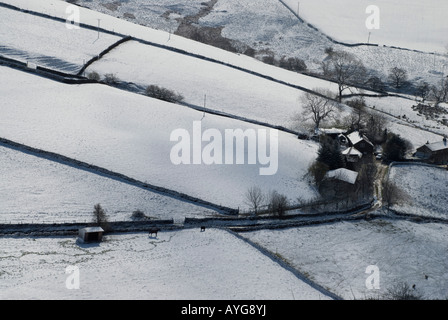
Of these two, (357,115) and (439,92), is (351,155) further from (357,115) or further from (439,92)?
(439,92)

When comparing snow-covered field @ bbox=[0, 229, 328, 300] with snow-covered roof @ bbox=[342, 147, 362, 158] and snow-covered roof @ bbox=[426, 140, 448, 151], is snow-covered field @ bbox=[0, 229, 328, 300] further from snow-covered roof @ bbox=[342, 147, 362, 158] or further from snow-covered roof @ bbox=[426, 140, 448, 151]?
snow-covered roof @ bbox=[426, 140, 448, 151]

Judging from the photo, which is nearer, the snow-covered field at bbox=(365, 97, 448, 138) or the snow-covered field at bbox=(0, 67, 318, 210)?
the snow-covered field at bbox=(0, 67, 318, 210)

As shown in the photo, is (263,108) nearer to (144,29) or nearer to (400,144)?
(400,144)

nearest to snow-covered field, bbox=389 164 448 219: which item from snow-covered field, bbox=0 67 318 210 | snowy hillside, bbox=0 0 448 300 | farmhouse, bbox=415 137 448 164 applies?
snowy hillside, bbox=0 0 448 300

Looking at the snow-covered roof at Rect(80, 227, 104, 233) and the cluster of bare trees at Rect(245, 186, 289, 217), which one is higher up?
the cluster of bare trees at Rect(245, 186, 289, 217)

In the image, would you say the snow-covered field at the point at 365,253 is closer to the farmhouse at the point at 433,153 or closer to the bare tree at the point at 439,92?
the farmhouse at the point at 433,153

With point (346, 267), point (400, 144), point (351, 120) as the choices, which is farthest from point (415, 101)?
point (346, 267)

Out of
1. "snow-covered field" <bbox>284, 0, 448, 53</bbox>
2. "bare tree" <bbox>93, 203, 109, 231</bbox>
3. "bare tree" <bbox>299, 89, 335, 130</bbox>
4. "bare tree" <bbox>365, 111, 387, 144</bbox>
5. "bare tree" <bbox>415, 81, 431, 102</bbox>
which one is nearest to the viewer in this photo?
"bare tree" <bbox>93, 203, 109, 231</bbox>

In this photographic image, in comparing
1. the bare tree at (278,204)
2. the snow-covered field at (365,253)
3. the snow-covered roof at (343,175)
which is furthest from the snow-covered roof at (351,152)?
the bare tree at (278,204)
